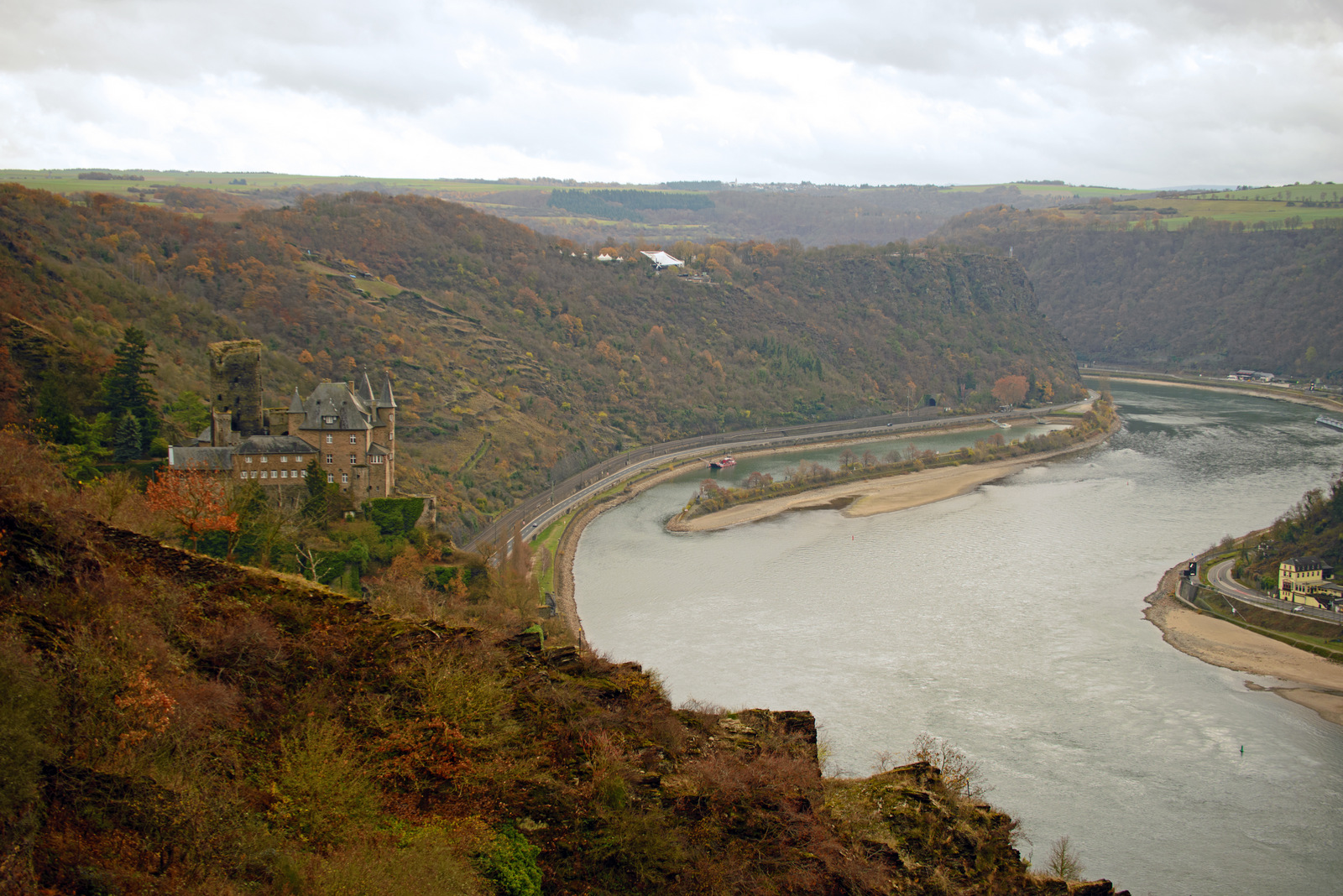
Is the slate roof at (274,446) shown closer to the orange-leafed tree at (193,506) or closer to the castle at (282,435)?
the castle at (282,435)

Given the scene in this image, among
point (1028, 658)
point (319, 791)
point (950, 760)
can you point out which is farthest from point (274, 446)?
point (1028, 658)

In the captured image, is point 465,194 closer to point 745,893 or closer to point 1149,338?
point 1149,338

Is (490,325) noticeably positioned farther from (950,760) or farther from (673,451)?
(950,760)

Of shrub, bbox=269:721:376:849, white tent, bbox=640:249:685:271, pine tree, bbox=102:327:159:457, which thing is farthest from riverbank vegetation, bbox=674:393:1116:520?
shrub, bbox=269:721:376:849

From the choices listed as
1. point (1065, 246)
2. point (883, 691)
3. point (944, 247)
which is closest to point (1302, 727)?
point (883, 691)

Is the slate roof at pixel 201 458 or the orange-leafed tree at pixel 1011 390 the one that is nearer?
the slate roof at pixel 201 458

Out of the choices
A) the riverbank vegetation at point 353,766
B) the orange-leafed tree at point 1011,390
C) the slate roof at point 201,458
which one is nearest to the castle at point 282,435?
the slate roof at point 201,458
